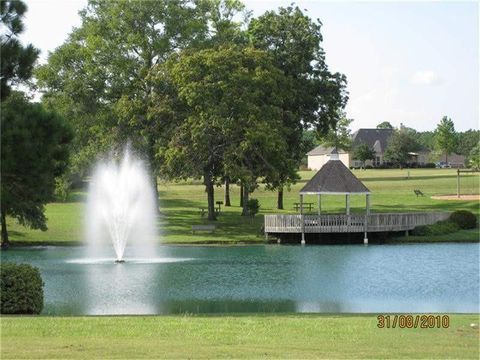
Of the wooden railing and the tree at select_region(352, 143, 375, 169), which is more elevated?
the tree at select_region(352, 143, 375, 169)

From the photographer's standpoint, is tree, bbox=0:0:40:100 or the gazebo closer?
tree, bbox=0:0:40:100

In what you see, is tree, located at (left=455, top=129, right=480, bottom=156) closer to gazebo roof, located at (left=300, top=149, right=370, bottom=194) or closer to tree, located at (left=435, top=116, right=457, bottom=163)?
tree, located at (left=435, top=116, right=457, bottom=163)

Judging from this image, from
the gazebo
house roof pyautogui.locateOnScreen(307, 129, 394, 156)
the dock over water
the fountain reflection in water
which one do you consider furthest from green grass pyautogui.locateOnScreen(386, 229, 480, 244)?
house roof pyautogui.locateOnScreen(307, 129, 394, 156)

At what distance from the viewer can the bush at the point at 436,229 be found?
158 feet

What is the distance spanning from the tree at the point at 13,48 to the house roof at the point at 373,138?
386 ft

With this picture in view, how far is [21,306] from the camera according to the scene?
19109 mm

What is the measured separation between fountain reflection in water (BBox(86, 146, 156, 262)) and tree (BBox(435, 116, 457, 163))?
211 ft

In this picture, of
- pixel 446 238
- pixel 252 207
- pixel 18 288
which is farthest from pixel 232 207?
pixel 18 288

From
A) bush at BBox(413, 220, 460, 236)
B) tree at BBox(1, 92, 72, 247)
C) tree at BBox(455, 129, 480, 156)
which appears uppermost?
tree at BBox(455, 129, 480, 156)

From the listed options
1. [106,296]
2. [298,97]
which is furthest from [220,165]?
[106,296]

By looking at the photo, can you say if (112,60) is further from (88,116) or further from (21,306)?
(21,306)

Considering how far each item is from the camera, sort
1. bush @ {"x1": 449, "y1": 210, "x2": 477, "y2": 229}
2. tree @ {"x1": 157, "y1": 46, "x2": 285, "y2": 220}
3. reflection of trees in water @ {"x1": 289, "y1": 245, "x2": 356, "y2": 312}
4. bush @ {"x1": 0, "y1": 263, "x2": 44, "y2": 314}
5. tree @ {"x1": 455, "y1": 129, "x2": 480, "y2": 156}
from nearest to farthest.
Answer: bush @ {"x1": 0, "y1": 263, "x2": 44, "y2": 314} < reflection of trees in water @ {"x1": 289, "y1": 245, "x2": 356, "y2": 312} < tree @ {"x1": 157, "y1": 46, "x2": 285, "y2": 220} < bush @ {"x1": 449, "y1": 210, "x2": 477, "y2": 229} < tree @ {"x1": 455, "y1": 129, "x2": 480, "y2": 156}

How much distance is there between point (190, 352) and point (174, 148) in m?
37.4

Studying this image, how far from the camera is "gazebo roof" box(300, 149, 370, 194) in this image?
48469 mm
